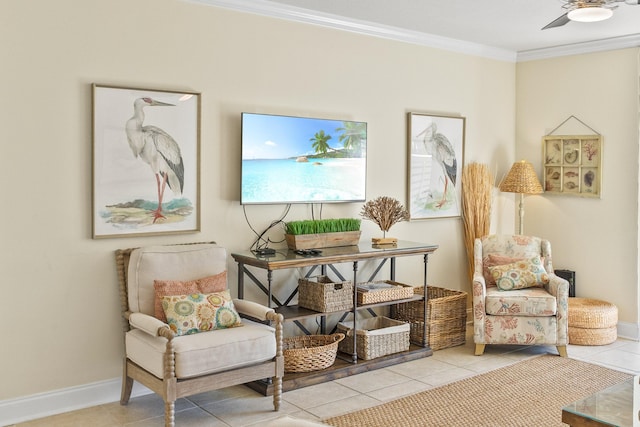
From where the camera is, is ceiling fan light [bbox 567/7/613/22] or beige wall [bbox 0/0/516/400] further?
beige wall [bbox 0/0/516/400]

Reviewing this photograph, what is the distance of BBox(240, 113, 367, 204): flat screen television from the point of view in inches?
175

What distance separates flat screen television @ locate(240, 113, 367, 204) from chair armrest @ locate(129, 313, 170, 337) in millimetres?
1116

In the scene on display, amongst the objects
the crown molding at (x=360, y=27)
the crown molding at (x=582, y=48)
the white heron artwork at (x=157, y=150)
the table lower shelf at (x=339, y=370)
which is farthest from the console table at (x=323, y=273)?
the crown molding at (x=582, y=48)

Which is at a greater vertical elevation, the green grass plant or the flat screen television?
the flat screen television

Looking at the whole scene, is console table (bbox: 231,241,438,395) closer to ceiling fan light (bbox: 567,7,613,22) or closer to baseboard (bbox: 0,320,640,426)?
baseboard (bbox: 0,320,640,426)

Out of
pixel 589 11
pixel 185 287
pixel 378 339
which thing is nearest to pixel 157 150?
pixel 185 287

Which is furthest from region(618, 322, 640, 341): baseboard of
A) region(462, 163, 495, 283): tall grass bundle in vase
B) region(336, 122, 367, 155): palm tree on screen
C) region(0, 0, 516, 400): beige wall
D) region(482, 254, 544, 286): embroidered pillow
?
region(336, 122, 367, 155): palm tree on screen

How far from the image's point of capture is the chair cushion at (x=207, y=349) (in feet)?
11.2

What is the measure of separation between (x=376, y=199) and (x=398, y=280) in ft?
2.67

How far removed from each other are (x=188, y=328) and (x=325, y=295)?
41.7 inches

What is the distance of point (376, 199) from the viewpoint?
5.11m

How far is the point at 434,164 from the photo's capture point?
223 inches

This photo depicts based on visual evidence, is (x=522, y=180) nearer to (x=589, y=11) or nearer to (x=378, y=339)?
(x=378, y=339)

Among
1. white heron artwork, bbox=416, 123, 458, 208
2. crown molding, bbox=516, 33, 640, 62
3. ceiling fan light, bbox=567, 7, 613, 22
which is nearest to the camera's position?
ceiling fan light, bbox=567, 7, 613, 22
